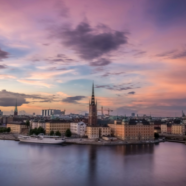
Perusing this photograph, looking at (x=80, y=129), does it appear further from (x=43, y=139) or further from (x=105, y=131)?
(x=43, y=139)

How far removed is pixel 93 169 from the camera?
17.7 meters

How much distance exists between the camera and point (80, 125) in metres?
39.2

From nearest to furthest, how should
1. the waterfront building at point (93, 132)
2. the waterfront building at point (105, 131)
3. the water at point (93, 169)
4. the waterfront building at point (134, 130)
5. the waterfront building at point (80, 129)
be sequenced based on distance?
the water at point (93, 169)
the waterfront building at point (134, 130)
the waterfront building at point (93, 132)
the waterfront building at point (105, 131)
the waterfront building at point (80, 129)

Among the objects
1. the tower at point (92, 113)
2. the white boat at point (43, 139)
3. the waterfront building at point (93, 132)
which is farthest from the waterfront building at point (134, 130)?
the white boat at point (43, 139)

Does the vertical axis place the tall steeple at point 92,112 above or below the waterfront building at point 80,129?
above

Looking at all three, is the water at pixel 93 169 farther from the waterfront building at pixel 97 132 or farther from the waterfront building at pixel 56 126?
the waterfront building at pixel 56 126

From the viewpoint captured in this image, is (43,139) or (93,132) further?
(93,132)

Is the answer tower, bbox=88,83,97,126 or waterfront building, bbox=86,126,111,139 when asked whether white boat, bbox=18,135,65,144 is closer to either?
waterfront building, bbox=86,126,111,139

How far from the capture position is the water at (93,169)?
14.8 m

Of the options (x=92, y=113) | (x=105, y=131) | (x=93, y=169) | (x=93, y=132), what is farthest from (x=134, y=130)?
(x=93, y=169)

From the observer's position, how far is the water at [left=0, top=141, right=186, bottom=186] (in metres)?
14.8

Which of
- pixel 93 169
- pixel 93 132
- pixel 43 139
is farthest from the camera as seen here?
pixel 93 132

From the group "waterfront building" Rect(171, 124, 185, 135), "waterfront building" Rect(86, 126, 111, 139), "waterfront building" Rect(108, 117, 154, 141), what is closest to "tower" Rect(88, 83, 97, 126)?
"waterfront building" Rect(86, 126, 111, 139)

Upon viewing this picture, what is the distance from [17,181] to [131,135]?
21.1m
